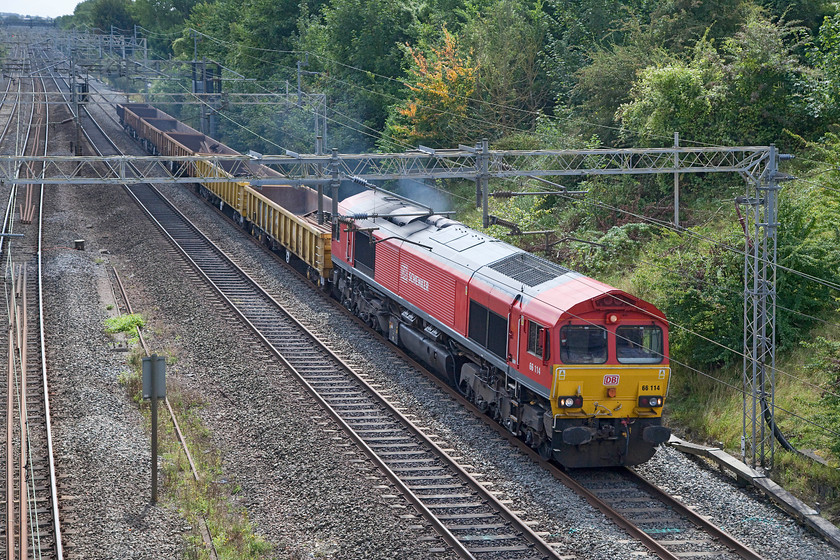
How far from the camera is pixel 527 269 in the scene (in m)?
17.3

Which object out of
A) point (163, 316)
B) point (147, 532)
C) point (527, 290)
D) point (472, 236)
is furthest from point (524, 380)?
point (163, 316)

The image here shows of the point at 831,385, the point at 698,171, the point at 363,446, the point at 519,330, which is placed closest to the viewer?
the point at 831,385

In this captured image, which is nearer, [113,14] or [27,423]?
[27,423]

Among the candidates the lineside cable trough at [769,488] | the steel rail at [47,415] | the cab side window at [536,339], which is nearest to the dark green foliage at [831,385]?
the lineside cable trough at [769,488]

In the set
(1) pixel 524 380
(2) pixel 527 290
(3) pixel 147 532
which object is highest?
(2) pixel 527 290

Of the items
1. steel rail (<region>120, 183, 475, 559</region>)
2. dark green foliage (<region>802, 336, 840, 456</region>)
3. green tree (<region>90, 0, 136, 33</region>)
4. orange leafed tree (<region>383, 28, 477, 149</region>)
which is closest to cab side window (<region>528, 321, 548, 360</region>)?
steel rail (<region>120, 183, 475, 559</region>)

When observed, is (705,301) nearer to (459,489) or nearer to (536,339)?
(536,339)

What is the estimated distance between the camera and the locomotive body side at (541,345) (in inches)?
587

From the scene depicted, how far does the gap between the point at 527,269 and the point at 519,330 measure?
1824 millimetres

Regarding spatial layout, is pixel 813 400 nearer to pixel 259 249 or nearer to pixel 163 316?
pixel 163 316

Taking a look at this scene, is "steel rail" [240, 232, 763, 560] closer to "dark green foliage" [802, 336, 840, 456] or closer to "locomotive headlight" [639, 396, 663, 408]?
"locomotive headlight" [639, 396, 663, 408]

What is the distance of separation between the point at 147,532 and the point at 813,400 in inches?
480

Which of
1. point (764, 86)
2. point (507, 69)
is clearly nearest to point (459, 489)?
point (764, 86)

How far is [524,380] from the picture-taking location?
15719mm
